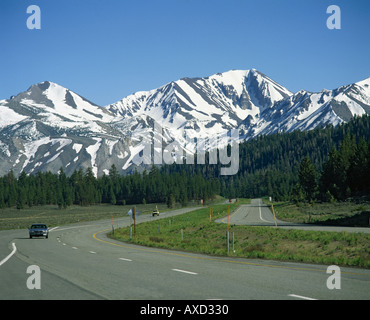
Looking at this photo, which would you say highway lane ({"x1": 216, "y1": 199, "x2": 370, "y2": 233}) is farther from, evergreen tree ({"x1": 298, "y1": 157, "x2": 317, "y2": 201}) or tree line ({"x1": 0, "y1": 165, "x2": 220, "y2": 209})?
tree line ({"x1": 0, "y1": 165, "x2": 220, "y2": 209})

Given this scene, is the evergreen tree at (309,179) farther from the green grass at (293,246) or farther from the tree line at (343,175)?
the green grass at (293,246)

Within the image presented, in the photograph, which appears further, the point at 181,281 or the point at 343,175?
the point at 343,175

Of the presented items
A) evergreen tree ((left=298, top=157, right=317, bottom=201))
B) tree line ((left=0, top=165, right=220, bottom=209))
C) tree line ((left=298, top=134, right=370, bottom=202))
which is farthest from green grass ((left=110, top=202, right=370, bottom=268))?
tree line ((left=0, top=165, right=220, bottom=209))

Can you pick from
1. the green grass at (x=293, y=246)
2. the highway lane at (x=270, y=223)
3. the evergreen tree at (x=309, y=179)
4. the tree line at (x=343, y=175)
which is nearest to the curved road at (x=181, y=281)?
the green grass at (x=293, y=246)

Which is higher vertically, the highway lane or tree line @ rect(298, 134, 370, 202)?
tree line @ rect(298, 134, 370, 202)

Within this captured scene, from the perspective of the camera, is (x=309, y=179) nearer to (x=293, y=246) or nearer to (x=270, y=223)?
(x=270, y=223)

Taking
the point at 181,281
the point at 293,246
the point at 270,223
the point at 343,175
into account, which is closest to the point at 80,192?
the point at 343,175

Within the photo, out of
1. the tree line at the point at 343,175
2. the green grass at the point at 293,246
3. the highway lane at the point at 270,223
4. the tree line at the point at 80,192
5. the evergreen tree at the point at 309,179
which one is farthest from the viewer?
the tree line at the point at 80,192
